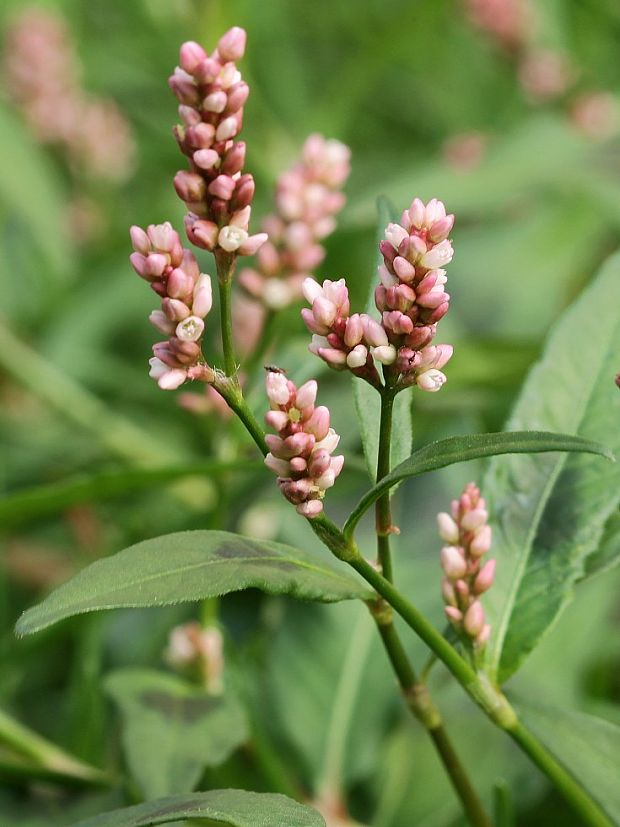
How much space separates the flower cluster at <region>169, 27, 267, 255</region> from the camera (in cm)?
70

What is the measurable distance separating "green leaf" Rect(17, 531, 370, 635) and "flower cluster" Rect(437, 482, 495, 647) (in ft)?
0.32

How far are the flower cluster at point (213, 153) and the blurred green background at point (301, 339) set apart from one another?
14.3 inches

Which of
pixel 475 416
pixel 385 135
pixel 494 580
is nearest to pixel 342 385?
pixel 475 416

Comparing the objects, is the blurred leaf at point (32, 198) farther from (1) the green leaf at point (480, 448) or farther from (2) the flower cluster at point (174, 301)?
(1) the green leaf at point (480, 448)

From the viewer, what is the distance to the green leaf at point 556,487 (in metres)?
0.86

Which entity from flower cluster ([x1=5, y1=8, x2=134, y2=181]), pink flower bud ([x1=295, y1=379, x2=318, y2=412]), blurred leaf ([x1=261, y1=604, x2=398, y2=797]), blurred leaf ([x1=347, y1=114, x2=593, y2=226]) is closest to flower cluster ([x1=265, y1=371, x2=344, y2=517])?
pink flower bud ([x1=295, y1=379, x2=318, y2=412])

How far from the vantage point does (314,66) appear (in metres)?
3.46

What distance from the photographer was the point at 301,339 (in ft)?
5.28

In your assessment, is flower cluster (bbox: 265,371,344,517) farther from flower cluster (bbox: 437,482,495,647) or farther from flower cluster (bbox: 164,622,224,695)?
flower cluster (bbox: 164,622,224,695)

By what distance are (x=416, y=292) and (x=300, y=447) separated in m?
0.12

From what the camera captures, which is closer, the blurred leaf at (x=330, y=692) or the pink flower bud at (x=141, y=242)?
the pink flower bud at (x=141, y=242)

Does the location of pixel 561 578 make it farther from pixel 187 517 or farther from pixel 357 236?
pixel 357 236

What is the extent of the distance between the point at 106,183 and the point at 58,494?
1.63 m

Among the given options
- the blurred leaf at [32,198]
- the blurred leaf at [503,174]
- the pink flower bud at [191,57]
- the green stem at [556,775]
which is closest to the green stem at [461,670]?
the green stem at [556,775]
